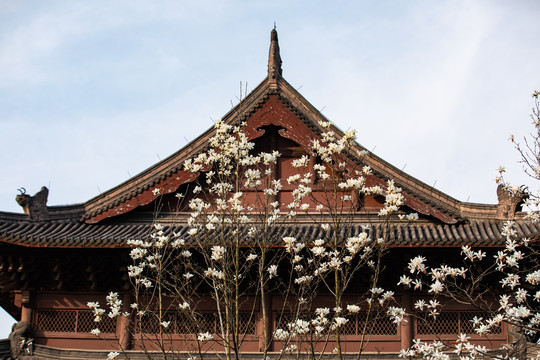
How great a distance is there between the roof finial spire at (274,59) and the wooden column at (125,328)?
6.34 m

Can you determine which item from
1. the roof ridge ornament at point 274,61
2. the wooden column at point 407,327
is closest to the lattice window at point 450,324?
the wooden column at point 407,327

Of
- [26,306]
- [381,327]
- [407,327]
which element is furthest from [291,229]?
[26,306]

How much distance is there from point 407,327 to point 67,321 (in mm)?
7055

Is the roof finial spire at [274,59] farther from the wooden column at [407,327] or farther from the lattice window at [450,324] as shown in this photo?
the lattice window at [450,324]

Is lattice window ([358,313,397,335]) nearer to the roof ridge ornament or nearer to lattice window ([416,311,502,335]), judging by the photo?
lattice window ([416,311,502,335])

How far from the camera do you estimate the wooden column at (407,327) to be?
13.6 meters

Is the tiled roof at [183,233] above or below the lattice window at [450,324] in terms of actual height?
above

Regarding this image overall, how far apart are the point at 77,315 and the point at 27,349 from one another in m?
1.22

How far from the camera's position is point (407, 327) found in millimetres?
13680

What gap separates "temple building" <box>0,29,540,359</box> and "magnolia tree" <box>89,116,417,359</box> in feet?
0.78

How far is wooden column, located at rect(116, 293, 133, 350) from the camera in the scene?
13.9 meters

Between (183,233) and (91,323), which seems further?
(183,233)

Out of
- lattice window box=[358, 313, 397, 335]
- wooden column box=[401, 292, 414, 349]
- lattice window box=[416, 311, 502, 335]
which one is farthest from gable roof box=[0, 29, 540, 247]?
lattice window box=[358, 313, 397, 335]

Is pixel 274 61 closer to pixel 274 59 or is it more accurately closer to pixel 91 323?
pixel 274 59
